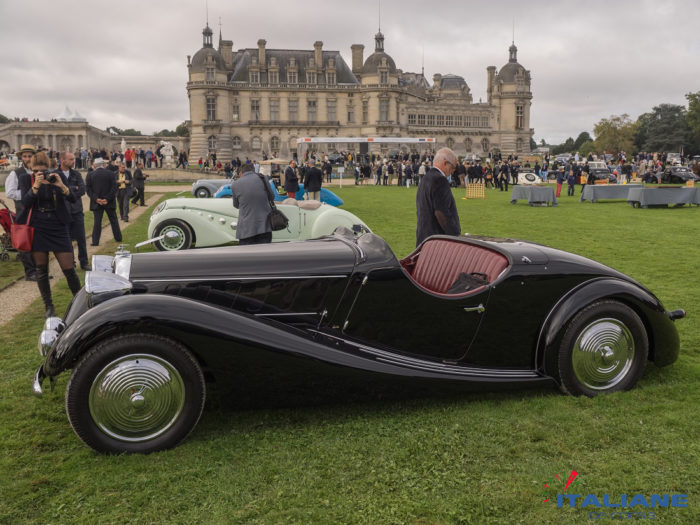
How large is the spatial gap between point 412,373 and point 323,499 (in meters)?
1.19

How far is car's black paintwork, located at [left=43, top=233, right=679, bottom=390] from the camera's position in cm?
357

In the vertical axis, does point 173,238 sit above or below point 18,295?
above

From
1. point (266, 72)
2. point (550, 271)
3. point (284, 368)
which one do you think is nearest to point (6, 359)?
point (284, 368)

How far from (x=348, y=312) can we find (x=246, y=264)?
822 millimetres

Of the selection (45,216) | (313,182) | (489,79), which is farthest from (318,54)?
(45,216)

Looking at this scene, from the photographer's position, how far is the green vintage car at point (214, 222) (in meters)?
11.0

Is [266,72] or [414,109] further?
[414,109]

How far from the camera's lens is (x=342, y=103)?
81812 mm

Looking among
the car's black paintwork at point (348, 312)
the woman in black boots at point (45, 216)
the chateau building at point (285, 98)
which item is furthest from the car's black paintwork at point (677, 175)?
the chateau building at point (285, 98)

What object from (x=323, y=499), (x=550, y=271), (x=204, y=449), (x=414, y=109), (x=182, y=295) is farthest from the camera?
(x=414, y=109)

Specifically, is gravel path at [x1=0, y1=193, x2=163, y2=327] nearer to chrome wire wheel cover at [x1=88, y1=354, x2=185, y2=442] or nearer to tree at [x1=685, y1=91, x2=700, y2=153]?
chrome wire wheel cover at [x1=88, y1=354, x2=185, y2=442]

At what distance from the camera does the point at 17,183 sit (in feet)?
27.5

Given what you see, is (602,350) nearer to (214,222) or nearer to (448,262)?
(448,262)

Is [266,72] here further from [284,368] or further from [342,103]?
[284,368]
